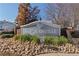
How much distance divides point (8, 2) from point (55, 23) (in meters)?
0.47

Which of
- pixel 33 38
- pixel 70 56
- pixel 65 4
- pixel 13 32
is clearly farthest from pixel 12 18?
pixel 70 56

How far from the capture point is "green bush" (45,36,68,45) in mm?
1470

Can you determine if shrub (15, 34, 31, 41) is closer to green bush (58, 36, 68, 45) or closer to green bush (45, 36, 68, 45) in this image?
green bush (45, 36, 68, 45)

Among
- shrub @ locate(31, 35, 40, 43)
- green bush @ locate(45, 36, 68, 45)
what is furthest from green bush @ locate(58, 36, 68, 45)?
shrub @ locate(31, 35, 40, 43)

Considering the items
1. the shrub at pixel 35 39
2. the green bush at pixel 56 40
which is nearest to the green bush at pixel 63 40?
the green bush at pixel 56 40

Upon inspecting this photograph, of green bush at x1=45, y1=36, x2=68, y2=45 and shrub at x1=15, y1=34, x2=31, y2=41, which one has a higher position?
shrub at x1=15, y1=34, x2=31, y2=41

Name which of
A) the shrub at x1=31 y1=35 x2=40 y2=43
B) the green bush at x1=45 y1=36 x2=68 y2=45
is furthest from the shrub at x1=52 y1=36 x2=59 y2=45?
the shrub at x1=31 y1=35 x2=40 y2=43

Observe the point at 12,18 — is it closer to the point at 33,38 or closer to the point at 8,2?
the point at 8,2

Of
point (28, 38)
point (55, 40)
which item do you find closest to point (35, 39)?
point (28, 38)

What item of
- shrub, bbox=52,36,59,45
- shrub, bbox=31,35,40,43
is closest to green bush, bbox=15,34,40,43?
shrub, bbox=31,35,40,43

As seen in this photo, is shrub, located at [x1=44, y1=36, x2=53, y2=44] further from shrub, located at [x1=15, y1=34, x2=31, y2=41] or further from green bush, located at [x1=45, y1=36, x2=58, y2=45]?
shrub, located at [x1=15, y1=34, x2=31, y2=41]

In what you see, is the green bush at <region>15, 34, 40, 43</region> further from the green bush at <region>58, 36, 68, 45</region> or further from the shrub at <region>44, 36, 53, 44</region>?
the green bush at <region>58, 36, 68, 45</region>

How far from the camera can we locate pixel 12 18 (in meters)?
1.47

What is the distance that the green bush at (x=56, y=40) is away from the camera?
1.47 meters
